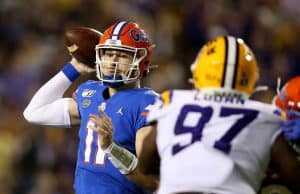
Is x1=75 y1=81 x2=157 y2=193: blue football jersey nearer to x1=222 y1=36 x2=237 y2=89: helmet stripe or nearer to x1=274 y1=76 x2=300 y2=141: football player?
x1=274 y1=76 x2=300 y2=141: football player

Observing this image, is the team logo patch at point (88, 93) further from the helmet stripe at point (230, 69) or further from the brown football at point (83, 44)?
the helmet stripe at point (230, 69)

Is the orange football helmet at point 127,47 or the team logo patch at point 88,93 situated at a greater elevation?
the orange football helmet at point 127,47

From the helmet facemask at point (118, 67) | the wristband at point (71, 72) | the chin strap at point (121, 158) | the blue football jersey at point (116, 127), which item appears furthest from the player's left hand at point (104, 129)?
the wristband at point (71, 72)

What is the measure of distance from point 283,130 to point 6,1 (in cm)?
605

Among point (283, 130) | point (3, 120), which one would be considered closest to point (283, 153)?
point (283, 130)

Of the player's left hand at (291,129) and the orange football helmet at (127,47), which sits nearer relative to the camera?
the player's left hand at (291,129)

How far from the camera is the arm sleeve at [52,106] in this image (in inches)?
181

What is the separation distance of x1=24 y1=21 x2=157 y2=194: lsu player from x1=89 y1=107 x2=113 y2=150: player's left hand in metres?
0.12

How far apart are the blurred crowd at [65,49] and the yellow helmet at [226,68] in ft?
14.0

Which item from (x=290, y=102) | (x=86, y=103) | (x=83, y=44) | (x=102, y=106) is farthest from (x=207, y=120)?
(x=83, y=44)

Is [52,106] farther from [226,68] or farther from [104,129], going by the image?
[226,68]

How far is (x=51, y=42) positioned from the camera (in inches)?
335

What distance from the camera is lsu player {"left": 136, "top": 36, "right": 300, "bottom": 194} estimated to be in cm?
317

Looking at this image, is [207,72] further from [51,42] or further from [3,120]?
[51,42]
